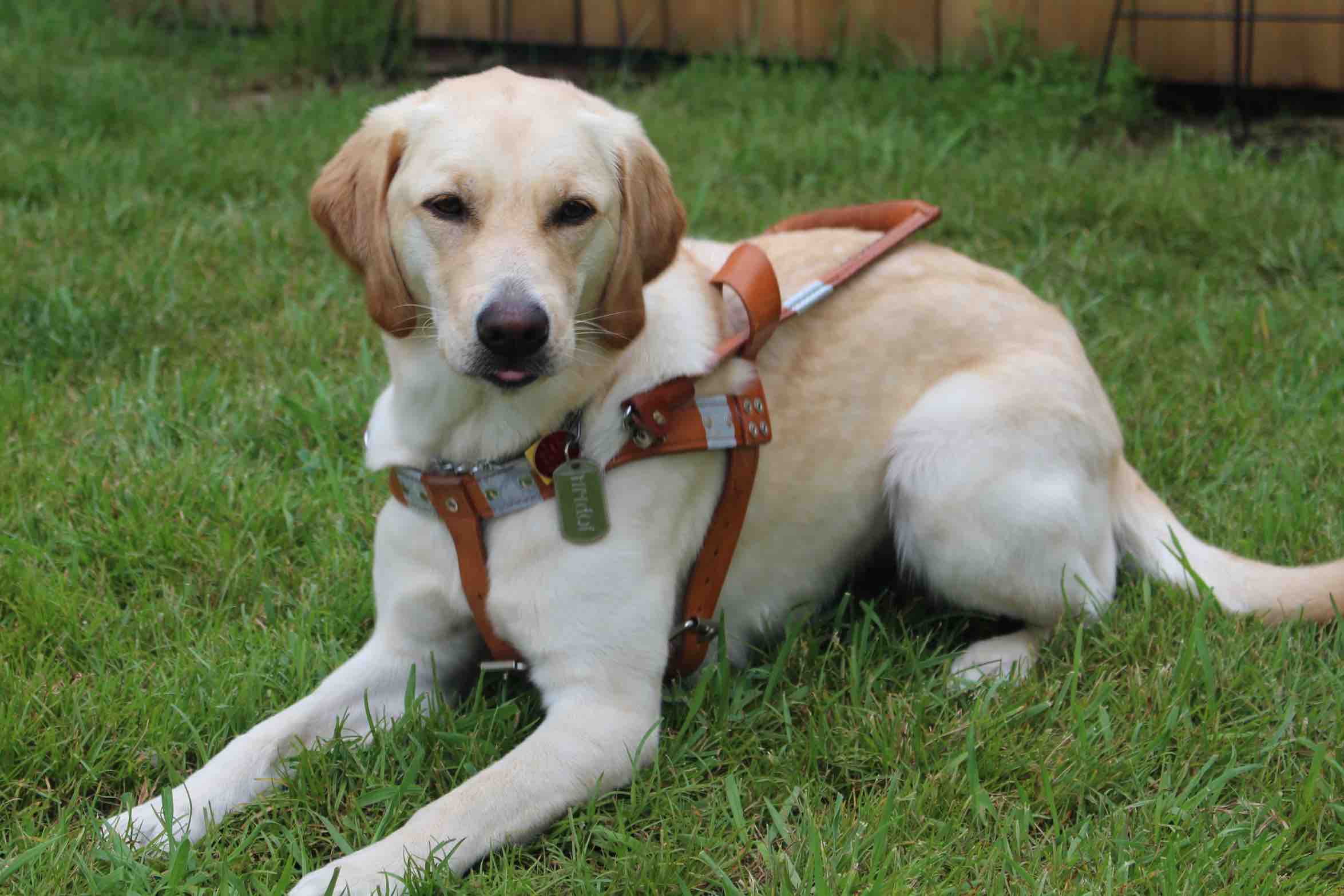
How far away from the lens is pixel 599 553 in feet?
7.30

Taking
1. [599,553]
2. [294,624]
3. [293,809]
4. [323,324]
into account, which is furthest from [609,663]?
[323,324]

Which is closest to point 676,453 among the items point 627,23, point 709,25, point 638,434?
point 638,434

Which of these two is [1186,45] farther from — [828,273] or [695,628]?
[695,628]

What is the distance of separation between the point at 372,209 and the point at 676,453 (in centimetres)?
63

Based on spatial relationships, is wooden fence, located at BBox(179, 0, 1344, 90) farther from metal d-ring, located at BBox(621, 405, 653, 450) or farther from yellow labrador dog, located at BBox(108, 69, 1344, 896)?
metal d-ring, located at BBox(621, 405, 653, 450)

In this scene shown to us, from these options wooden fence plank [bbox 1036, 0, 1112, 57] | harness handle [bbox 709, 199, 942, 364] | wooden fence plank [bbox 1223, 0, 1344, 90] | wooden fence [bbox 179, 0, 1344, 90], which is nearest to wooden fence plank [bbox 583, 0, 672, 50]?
wooden fence [bbox 179, 0, 1344, 90]

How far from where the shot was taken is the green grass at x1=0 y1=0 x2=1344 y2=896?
206cm

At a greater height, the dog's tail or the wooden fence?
the wooden fence

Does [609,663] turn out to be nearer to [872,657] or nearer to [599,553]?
[599,553]

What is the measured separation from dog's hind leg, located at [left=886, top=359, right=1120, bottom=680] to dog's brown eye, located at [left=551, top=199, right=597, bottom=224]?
80 cm

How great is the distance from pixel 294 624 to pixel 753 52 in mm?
4375

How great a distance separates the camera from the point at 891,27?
19.9 feet

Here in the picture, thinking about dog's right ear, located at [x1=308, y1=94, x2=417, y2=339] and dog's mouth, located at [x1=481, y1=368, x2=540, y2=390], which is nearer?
dog's mouth, located at [x1=481, y1=368, x2=540, y2=390]

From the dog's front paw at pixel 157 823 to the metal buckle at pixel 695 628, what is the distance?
0.81 meters
